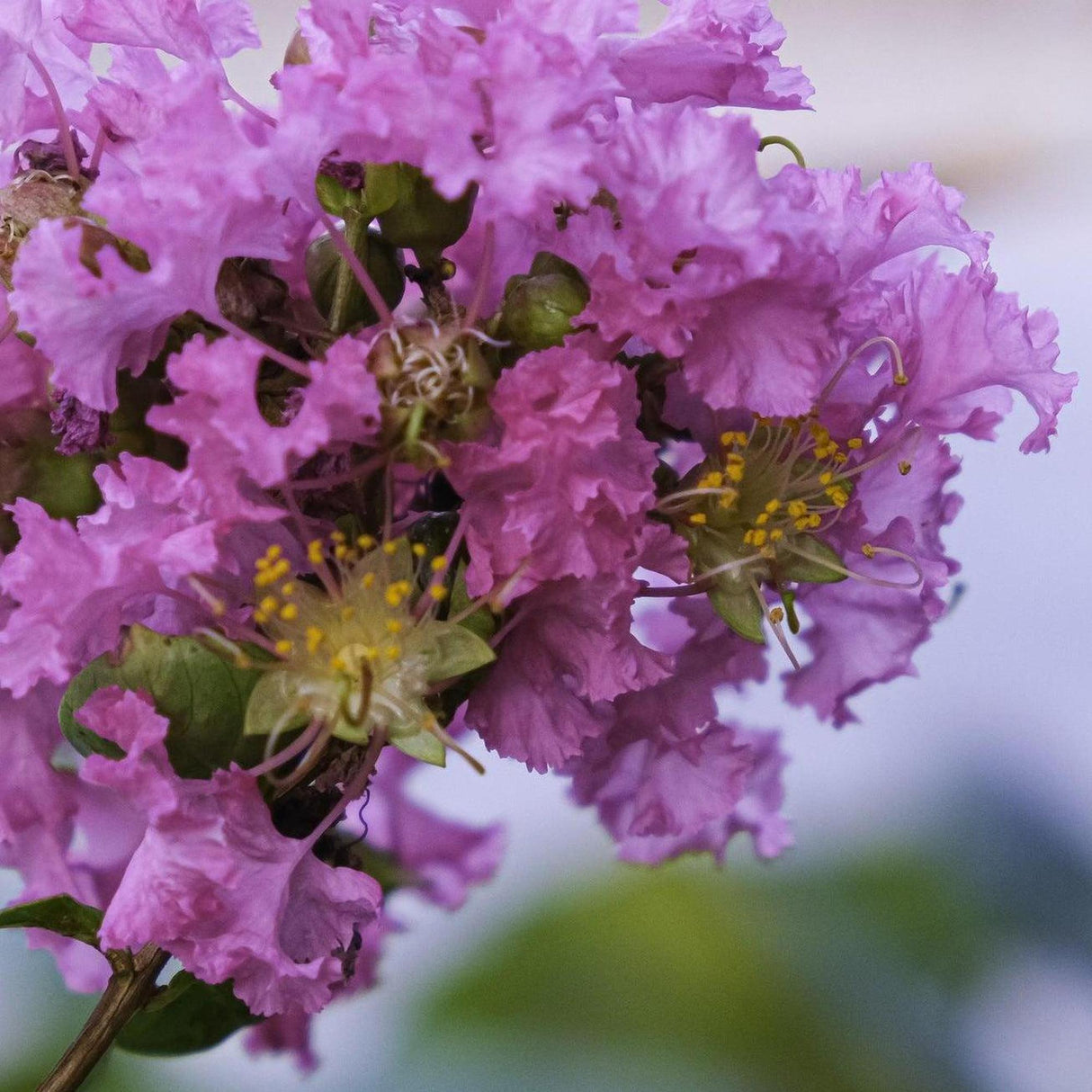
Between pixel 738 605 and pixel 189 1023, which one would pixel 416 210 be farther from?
pixel 189 1023

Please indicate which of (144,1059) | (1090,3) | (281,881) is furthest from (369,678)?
(1090,3)

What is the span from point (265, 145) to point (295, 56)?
0.30 ft

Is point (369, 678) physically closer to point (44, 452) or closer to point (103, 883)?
point (44, 452)

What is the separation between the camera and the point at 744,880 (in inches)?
38.6

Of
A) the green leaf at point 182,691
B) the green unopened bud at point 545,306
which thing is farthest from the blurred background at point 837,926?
the green unopened bud at point 545,306

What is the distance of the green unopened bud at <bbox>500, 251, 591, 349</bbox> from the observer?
1.67 ft

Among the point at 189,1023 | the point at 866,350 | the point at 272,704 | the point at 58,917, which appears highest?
the point at 866,350

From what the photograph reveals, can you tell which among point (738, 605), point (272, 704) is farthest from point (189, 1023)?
point (738, 605)

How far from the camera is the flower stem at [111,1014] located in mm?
605

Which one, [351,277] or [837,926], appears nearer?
[351,277]

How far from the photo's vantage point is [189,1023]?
68 cm

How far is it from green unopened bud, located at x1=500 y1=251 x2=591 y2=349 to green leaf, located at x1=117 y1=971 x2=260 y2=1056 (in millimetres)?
338

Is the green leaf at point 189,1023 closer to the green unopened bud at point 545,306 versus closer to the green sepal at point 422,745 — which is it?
the green sepal at point 422,745

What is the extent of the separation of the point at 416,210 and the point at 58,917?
0.33 meters
